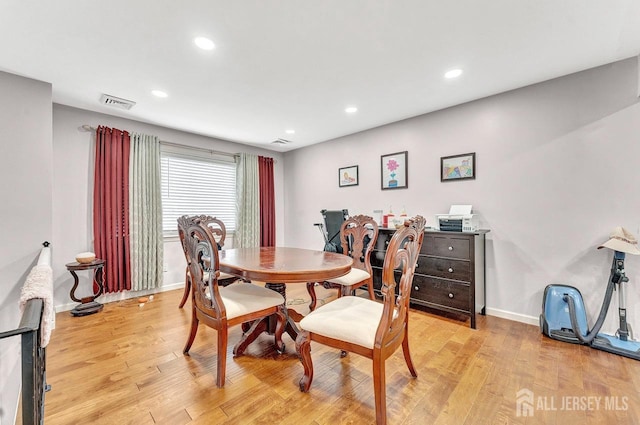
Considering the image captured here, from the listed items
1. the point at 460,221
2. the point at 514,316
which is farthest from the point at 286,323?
the point at 514,316

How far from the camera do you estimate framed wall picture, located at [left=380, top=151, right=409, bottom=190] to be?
3.75m

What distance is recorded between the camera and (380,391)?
141 cm

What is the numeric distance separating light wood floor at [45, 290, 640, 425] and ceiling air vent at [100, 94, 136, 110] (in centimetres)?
241

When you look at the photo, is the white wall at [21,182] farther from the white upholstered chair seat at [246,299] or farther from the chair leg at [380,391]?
the chair leg at [380,391]

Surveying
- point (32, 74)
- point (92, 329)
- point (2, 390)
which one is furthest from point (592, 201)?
point (32, 74)

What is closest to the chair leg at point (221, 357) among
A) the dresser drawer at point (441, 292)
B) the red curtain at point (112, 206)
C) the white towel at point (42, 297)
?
the white towel at point (42, 297)

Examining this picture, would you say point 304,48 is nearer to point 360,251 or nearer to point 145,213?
point 360,251

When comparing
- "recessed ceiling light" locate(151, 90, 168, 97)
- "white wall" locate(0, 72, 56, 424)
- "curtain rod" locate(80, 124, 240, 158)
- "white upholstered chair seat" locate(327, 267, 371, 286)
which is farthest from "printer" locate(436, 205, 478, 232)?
"white wall" locate(0, 72, 56, 424)

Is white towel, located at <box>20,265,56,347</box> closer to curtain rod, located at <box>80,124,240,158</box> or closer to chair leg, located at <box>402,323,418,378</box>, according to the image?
chair leg, located at <box>402,323,418,378</box>

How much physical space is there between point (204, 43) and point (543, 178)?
3.28 meters

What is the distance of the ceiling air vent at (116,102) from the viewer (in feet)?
9.65

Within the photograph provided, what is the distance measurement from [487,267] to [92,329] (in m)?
4.15

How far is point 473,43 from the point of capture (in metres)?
2.05

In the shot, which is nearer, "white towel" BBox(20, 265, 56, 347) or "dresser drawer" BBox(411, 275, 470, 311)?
"white towel" BBox(20, 265, 56, 347)
